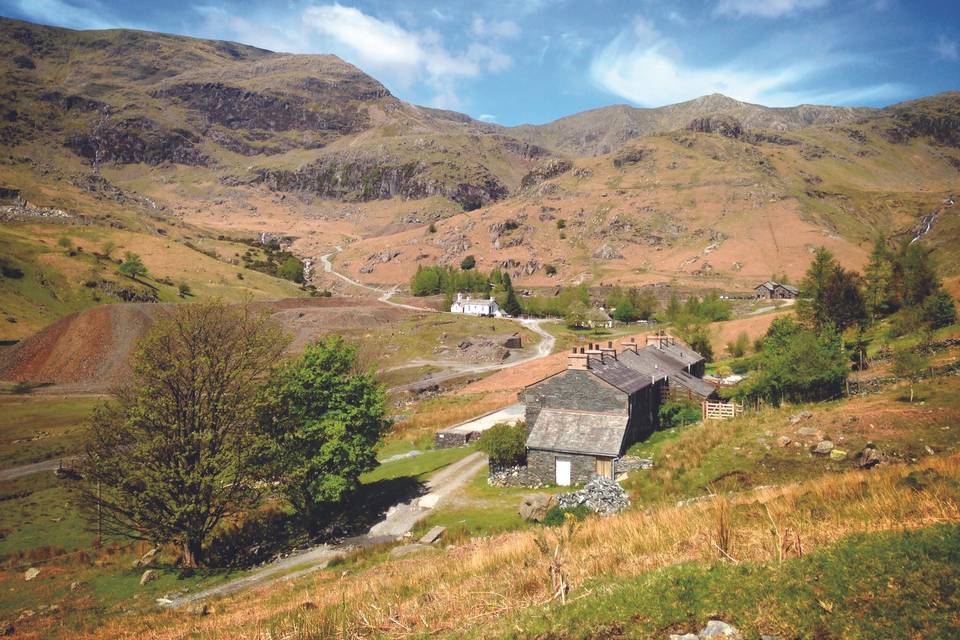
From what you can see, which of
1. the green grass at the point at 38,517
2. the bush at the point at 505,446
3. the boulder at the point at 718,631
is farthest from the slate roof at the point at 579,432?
the green grass at the point at 38,517

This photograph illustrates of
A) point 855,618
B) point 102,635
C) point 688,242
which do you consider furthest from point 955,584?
point 688,242

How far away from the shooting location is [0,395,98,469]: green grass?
4884 cm

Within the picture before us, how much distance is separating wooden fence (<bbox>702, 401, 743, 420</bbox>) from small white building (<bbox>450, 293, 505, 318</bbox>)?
8758 cm

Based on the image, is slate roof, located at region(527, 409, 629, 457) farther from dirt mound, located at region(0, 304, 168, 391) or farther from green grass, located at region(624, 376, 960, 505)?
dirt mound, located at region(0, 304, 168, 391)

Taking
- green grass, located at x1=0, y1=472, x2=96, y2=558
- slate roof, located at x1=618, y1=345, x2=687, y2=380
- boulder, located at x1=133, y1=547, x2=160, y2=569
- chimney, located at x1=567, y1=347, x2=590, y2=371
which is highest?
→ chimney, located at x1=567, y1=347, x2=590, y2=371

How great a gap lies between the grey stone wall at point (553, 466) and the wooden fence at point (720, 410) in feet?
38.4

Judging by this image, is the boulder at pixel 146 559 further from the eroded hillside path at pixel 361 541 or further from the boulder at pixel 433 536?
the boulder at pixel 433 536

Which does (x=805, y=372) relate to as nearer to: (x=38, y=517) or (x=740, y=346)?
(x=740, y=346)

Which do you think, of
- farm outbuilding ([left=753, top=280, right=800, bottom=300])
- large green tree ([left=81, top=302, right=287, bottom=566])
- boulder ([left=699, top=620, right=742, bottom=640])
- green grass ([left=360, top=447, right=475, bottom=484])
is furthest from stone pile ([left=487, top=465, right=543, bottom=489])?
farm outbuilding ([left=753, top=280, right=800, bottom=300])

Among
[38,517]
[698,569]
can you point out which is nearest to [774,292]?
[698,569]

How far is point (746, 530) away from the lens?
10086 mm

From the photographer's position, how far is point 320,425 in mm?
29734

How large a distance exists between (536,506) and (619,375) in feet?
44.5

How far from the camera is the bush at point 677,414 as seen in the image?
38281mm
